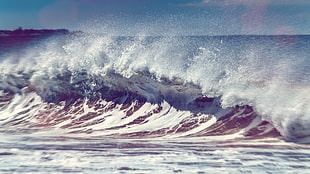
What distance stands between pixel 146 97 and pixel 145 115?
2.34ft

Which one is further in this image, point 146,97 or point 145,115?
point 146,97

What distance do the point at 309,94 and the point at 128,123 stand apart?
3128 mm

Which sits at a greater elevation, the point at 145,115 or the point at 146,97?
the point at 146,97

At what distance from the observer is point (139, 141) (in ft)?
17.7

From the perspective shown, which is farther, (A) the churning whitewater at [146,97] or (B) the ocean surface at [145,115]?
(A) the churning whitewater at [146,97]

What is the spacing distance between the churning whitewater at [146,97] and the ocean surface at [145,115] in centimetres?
2

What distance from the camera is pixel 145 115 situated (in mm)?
7070

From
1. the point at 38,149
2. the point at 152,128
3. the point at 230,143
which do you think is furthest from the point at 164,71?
the point at 38,149

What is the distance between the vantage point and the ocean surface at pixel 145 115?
4305 millimetres

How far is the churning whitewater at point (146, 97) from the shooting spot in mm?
5902

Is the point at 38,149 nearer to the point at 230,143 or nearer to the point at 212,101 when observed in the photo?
the point at 230,143

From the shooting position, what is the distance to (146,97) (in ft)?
25.3

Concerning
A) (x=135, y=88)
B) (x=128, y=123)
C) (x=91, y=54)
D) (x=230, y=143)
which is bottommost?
(x=230, y=143)

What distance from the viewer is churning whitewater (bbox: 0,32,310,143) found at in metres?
5.90
